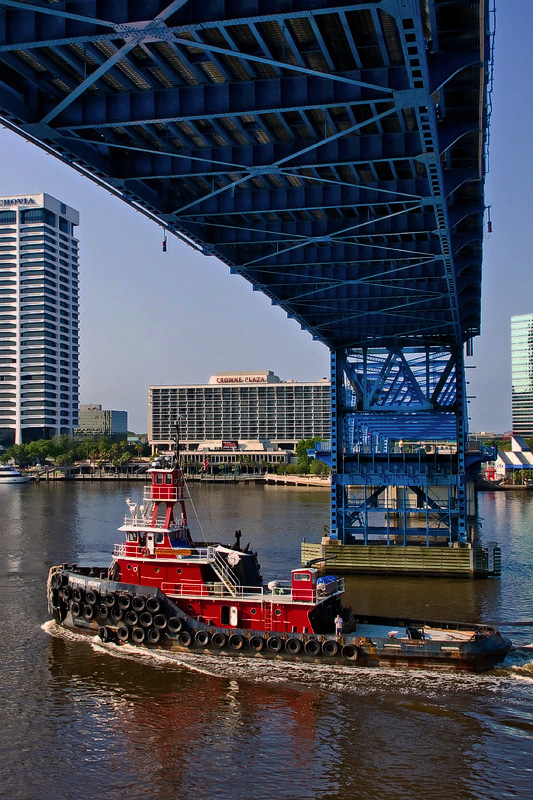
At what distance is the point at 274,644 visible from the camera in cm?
2666

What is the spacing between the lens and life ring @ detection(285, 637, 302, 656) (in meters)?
26.5

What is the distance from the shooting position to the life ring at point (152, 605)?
92.3ft

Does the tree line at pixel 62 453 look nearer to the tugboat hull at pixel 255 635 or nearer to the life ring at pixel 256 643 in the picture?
the tugboat hull at pixel 255 635

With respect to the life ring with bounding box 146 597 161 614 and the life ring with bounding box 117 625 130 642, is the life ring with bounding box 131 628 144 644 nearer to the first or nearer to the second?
the life ring with bounding box 117 625 130 642

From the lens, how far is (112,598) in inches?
1144

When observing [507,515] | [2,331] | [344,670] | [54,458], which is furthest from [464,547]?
[2,331]

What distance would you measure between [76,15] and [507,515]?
74.9 meters

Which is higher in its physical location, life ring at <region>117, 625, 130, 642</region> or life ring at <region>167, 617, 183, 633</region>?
life ring at <region>167, 617, 183, 633</region>

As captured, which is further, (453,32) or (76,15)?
(453,32)

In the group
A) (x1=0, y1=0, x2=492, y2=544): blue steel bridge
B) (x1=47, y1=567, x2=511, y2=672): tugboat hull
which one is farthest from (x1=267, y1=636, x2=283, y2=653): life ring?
(x1=0, y1=0, x2=492, y2=544): blue steel bridge

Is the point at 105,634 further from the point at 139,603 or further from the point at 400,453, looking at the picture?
the point at 400,453

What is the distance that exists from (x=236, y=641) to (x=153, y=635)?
10.0 ft

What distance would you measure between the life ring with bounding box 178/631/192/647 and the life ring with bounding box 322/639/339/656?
471 centimetres

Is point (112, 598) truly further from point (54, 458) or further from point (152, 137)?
point (54, 458)
